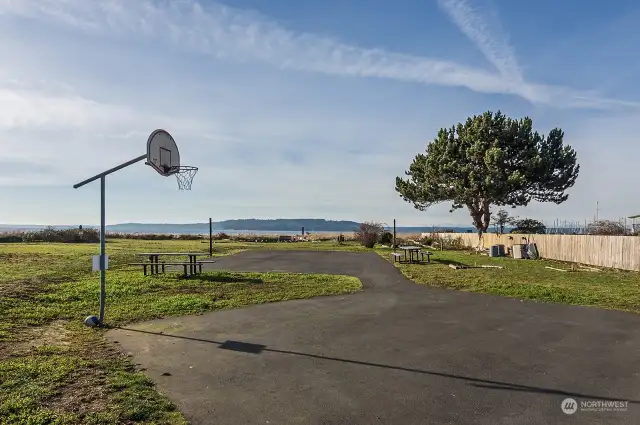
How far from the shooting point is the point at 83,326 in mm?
7477

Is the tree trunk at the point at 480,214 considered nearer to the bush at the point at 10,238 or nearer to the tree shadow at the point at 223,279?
the tree shadow at the point at 223,279

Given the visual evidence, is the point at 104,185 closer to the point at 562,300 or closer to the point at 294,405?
the point at 294,405

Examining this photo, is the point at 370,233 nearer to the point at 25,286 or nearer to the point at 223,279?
the point at 223,279

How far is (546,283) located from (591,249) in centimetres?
764

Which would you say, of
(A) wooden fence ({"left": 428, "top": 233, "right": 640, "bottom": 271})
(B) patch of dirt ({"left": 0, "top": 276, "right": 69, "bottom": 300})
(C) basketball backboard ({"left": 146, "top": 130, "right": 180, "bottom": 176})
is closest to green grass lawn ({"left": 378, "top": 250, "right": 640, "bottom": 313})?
(A) wooden fence ({"left": 428, "top": 233, "right": 640, "bottom": 271})

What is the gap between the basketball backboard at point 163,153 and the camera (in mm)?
8164

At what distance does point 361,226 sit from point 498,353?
3225 cm

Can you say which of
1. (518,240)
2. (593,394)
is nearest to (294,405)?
(593,394)

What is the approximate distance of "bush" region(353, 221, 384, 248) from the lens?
114 feet

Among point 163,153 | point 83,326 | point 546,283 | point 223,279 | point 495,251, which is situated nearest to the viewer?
point 83,326

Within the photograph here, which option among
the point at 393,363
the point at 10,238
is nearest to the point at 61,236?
the point at 10,238

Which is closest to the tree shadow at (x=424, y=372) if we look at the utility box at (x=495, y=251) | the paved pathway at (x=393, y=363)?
the paved pathway at (x=393, y=363)

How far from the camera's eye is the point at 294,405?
4.17 metres

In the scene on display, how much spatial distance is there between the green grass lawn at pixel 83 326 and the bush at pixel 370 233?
20276 millimetres
